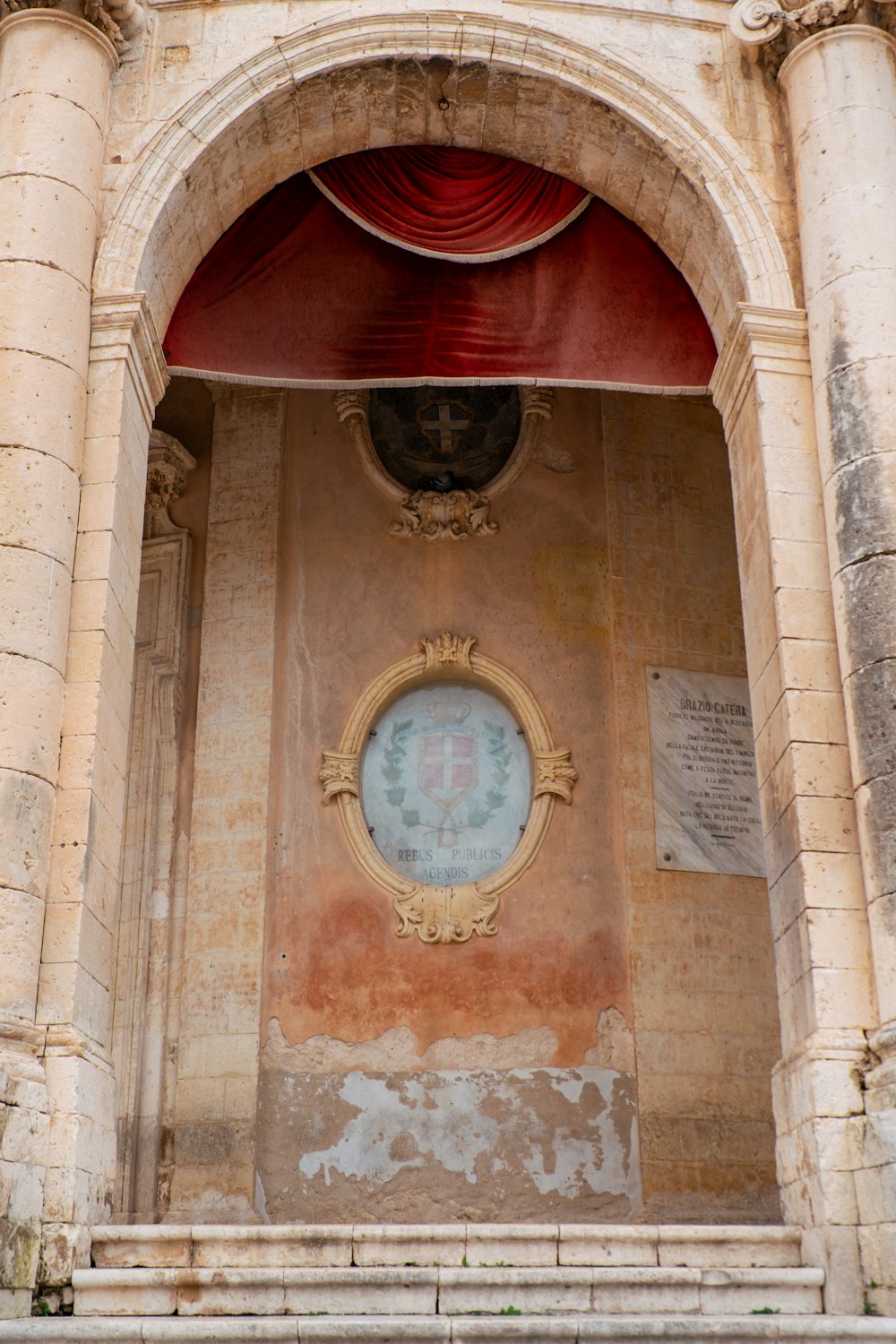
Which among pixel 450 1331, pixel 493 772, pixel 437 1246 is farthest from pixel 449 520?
pixel 450 1331

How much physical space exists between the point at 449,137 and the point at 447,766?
13.5 ft

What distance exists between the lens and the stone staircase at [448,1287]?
5395mm

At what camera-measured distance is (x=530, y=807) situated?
407 inches

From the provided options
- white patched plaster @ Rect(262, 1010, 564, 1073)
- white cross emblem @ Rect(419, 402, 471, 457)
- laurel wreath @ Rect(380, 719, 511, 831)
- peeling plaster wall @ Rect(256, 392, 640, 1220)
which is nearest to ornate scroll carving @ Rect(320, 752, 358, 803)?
peeling plaster wall @ Rect(256, 392, 640, 1220)

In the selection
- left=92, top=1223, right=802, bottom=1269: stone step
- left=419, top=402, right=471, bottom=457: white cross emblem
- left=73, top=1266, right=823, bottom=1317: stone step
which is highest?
left=419, top=402, right=471, bottom=457: white cross emblem

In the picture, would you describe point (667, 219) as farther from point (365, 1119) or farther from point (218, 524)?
A: point (365, 1119)

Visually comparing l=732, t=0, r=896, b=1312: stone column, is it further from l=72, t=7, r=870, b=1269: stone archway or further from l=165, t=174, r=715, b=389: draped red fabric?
l=165, t=174, r=715, b=389: draped red fabric

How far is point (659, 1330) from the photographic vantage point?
5.39 metres

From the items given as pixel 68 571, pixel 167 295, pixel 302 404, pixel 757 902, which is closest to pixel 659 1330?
pixel 68 571

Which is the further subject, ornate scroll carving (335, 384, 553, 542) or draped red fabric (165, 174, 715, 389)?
ornate scroll carving (335, 384, 553, 542)

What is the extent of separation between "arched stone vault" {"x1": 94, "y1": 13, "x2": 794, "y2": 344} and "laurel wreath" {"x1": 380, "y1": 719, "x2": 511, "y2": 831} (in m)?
3.40

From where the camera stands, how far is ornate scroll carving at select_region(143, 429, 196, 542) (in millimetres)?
11047

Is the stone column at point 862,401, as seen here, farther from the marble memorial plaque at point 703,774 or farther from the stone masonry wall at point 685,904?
the marble memorial plaque at point 703,774

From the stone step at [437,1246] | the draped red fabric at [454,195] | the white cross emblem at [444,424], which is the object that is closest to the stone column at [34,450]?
the stone step at [437,1246]
